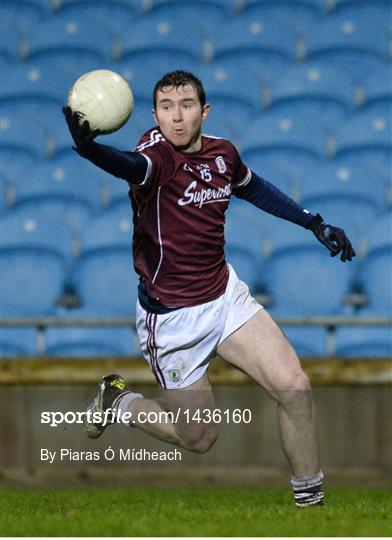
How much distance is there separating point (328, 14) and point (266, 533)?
922 cm

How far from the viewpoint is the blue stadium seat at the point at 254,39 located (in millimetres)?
12898

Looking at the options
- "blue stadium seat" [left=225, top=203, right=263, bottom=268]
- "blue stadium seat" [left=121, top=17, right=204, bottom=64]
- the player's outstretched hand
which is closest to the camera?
the player's outstretched hand

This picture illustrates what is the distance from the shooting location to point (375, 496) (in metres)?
7.19

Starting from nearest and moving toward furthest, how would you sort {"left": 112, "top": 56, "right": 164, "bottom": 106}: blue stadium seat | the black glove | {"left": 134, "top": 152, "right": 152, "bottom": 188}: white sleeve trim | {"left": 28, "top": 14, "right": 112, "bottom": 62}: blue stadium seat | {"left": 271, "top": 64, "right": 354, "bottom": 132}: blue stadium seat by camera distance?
{"left": 134, "top": 152, "right": 152, "bottom": 188}: white sleeve trim < the black glove < {"left": 271, "top": 64, "right": 354, "bottom": 132}: blue stadium seat < {"left": 112, "top": 56, "right": 164, "bottom": 106}: blue stadium seat < {"left": 28, "top": 14, "right": 112, "bottom": 62}: blue stadium seat

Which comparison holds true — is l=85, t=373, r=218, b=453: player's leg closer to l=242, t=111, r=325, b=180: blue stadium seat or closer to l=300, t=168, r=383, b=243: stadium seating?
l=300, t=168, r=383, b=243: stadium seating

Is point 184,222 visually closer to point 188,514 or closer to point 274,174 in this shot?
point 188,514

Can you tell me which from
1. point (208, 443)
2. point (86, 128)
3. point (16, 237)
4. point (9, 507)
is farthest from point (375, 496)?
point (16, 237)

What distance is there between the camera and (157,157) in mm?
5617

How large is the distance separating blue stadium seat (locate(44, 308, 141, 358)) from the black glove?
3.15 m

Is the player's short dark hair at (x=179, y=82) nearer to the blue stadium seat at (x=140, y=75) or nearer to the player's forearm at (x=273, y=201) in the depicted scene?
the player's forearm at (x=273, y=201)

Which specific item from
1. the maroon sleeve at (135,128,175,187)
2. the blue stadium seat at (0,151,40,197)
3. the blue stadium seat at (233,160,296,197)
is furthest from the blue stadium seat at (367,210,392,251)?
the maroon sleeve at (135,128,175,187)

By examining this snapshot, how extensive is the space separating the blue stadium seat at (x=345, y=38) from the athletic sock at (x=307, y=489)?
Answer: 7456 mm

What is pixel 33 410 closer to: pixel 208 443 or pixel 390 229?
pixel 208 443

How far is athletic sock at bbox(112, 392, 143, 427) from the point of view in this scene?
648 centimetres
